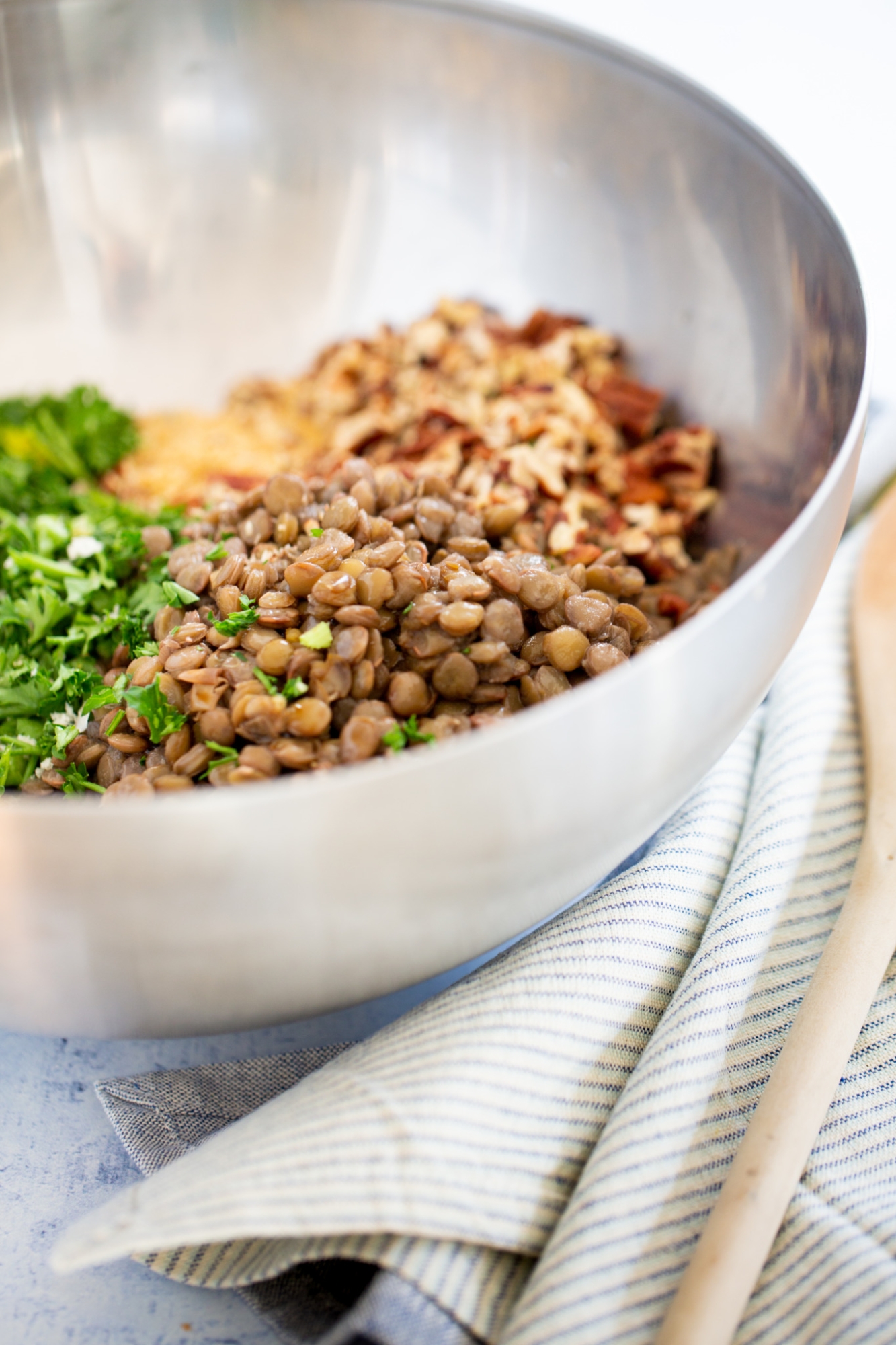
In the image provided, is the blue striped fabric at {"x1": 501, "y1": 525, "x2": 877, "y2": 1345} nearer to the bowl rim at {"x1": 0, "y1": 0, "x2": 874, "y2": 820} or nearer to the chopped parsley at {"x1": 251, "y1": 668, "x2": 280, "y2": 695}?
the bowl rim at {"x1": 0, "y1": 0, "x2": 874, "y2": 820}

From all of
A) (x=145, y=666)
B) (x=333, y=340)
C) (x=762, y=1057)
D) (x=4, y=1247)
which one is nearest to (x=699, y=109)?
(x=333, y=340)

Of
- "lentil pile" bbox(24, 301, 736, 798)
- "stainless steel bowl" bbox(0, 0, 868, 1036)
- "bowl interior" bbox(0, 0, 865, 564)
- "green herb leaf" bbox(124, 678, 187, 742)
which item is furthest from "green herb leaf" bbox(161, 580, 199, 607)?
"bowl interior" bbox(0, 0, 865, 564)

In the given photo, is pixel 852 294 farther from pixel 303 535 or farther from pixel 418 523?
pixel 303 535

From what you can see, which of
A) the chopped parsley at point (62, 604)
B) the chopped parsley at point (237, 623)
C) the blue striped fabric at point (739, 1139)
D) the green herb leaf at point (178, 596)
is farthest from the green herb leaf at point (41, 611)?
the blue striped fabric at point (739, 1139)

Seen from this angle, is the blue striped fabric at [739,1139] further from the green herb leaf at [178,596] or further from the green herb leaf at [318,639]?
the green herb leaf at [178,596]

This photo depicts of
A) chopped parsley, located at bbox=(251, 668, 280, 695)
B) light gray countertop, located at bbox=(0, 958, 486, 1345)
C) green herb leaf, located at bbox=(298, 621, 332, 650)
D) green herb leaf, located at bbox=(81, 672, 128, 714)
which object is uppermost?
green herb leaf, located at bbox=(298, 621, 332, 650)
